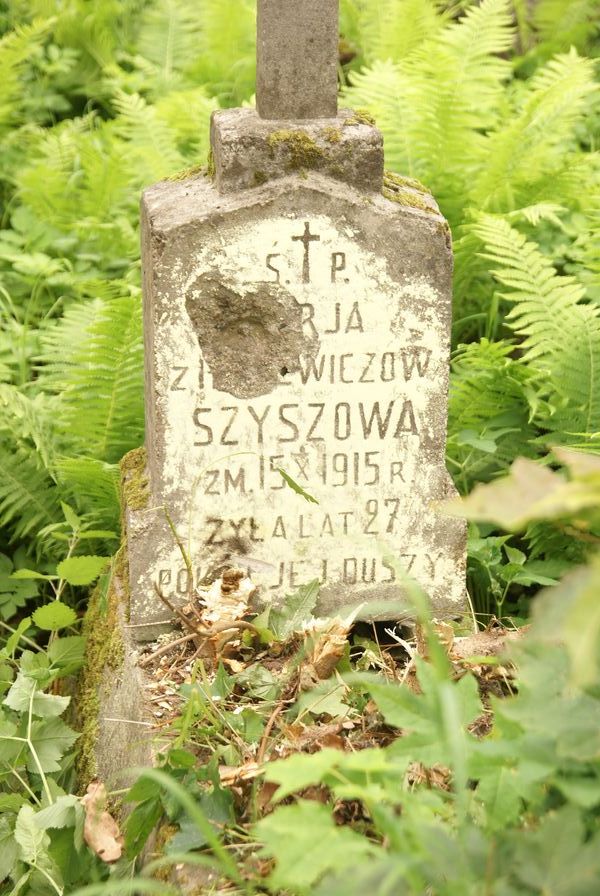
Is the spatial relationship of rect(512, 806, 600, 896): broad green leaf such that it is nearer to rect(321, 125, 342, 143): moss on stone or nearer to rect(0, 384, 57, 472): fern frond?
rect(321, 125, 342, 143): moss on stone

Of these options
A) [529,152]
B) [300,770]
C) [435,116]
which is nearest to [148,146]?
[435,116]

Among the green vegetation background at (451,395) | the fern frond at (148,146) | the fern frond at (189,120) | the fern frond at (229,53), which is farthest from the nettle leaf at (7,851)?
the fern frond at (229,53)

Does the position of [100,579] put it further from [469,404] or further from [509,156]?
[509,156]

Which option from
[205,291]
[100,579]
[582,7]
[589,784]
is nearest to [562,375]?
[205,291]

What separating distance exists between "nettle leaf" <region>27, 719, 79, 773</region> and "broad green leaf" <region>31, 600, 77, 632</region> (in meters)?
0.41

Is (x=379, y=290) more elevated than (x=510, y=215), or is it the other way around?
(x=510, y=215)

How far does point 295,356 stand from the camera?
2996mm

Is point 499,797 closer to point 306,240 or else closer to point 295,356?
point 295,356

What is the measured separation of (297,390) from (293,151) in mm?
602

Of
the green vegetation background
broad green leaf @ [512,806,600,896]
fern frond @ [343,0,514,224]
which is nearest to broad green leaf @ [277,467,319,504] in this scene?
the green vegetation background

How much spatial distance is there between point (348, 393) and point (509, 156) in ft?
6.69

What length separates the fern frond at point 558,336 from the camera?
3.59 m

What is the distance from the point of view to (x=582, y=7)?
258 inches

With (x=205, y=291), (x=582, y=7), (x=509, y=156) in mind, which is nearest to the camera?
(x=205, y=291)
